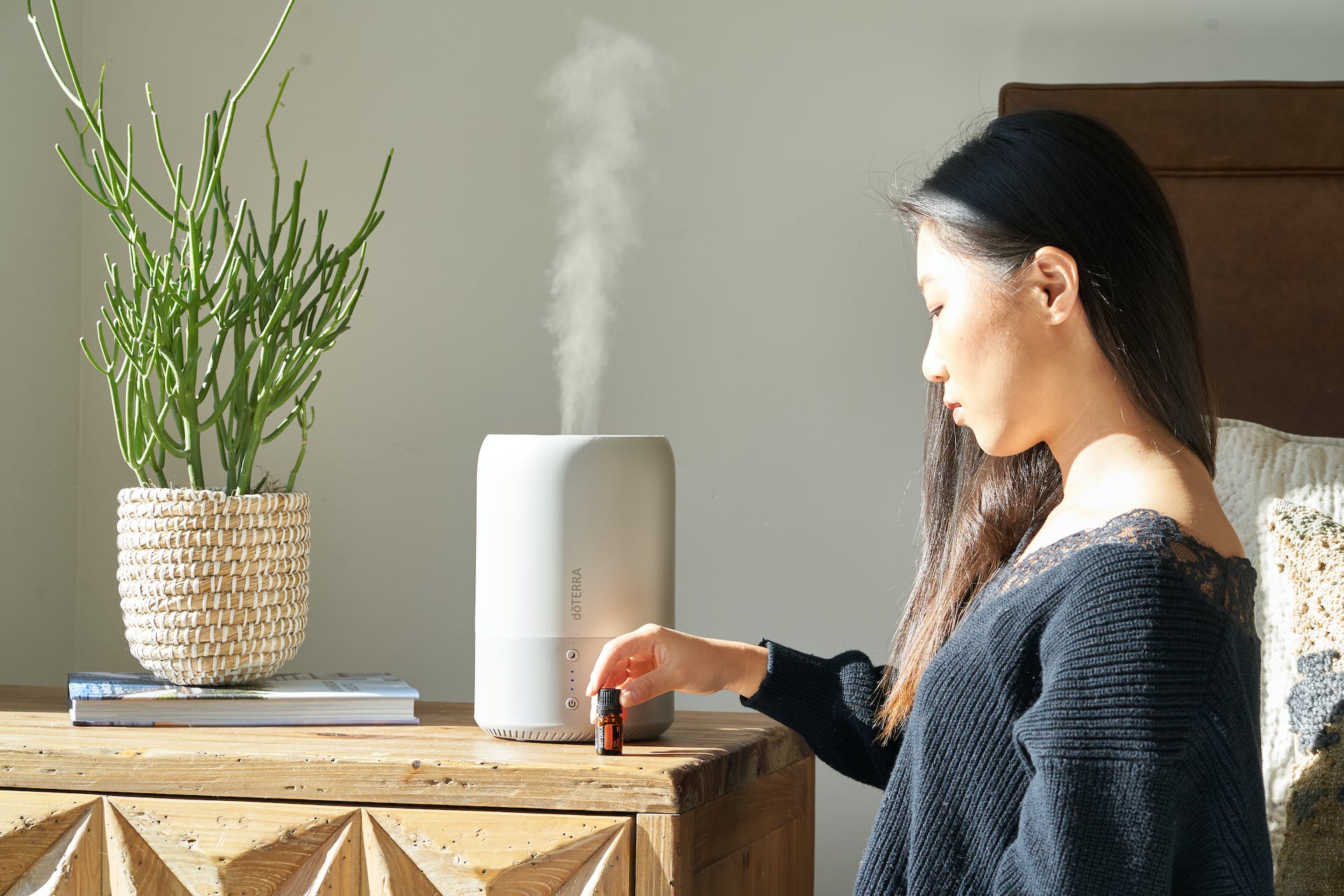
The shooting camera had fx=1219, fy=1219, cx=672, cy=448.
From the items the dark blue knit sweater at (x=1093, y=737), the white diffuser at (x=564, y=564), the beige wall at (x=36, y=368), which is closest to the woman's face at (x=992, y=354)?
the dark blue knit sweater at (x=1093, y=737)

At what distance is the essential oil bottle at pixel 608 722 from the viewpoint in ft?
3.17

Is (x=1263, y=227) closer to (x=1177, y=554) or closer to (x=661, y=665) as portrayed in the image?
(x=1177, y=554)

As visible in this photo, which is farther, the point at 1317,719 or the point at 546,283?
the point at 546,283

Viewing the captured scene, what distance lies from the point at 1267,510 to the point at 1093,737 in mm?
512

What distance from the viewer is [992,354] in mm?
892

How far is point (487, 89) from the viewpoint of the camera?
1.56 metres

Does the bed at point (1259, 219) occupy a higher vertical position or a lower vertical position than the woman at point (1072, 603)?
higher

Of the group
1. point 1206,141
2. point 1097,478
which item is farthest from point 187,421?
point 1206,141

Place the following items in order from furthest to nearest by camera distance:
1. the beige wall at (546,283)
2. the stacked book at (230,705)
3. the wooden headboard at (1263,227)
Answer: the beige wall at (546,283)
the wooden headboard at (1263,227)
the stacked book at (230,705)

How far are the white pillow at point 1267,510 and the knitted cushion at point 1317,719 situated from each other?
0.5 inches

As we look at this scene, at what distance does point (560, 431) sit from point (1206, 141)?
2.74ft

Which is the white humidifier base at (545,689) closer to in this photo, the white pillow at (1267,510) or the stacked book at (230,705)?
the stacked book at (230,705)

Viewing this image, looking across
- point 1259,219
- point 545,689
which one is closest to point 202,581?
point 545,689

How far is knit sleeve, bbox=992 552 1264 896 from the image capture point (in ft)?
2.40
